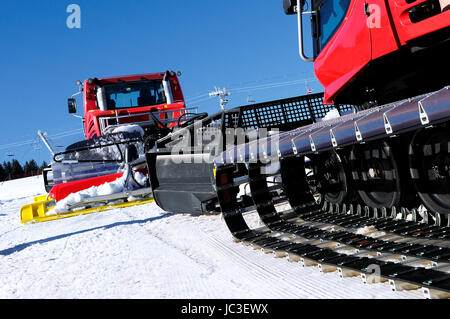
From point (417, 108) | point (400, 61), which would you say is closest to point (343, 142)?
point (417, 108)

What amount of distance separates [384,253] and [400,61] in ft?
4.06

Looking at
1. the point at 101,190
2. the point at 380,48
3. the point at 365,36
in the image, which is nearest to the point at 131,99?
the point at 101,190

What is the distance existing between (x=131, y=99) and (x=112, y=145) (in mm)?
2876

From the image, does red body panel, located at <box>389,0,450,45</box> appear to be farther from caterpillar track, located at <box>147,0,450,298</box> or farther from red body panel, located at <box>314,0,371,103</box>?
red body panel, located at <box>314,0,371,103</box>

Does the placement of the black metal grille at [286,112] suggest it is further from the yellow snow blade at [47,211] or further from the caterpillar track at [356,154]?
the yellow snow blade at [47,211]

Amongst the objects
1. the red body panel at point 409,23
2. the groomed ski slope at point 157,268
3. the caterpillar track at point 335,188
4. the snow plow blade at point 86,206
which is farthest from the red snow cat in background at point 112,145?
the red body panel at point 409,23

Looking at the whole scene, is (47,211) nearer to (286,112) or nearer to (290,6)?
(286,112)

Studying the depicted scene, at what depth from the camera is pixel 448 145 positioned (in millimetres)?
2643

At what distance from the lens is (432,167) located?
2871mm

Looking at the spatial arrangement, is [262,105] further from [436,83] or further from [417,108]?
[417,108]

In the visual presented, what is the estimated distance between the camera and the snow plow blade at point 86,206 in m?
7.45

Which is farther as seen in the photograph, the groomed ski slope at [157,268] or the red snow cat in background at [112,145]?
the red snow cat in background at [112,145]

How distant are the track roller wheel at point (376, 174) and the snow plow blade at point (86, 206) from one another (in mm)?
4847
